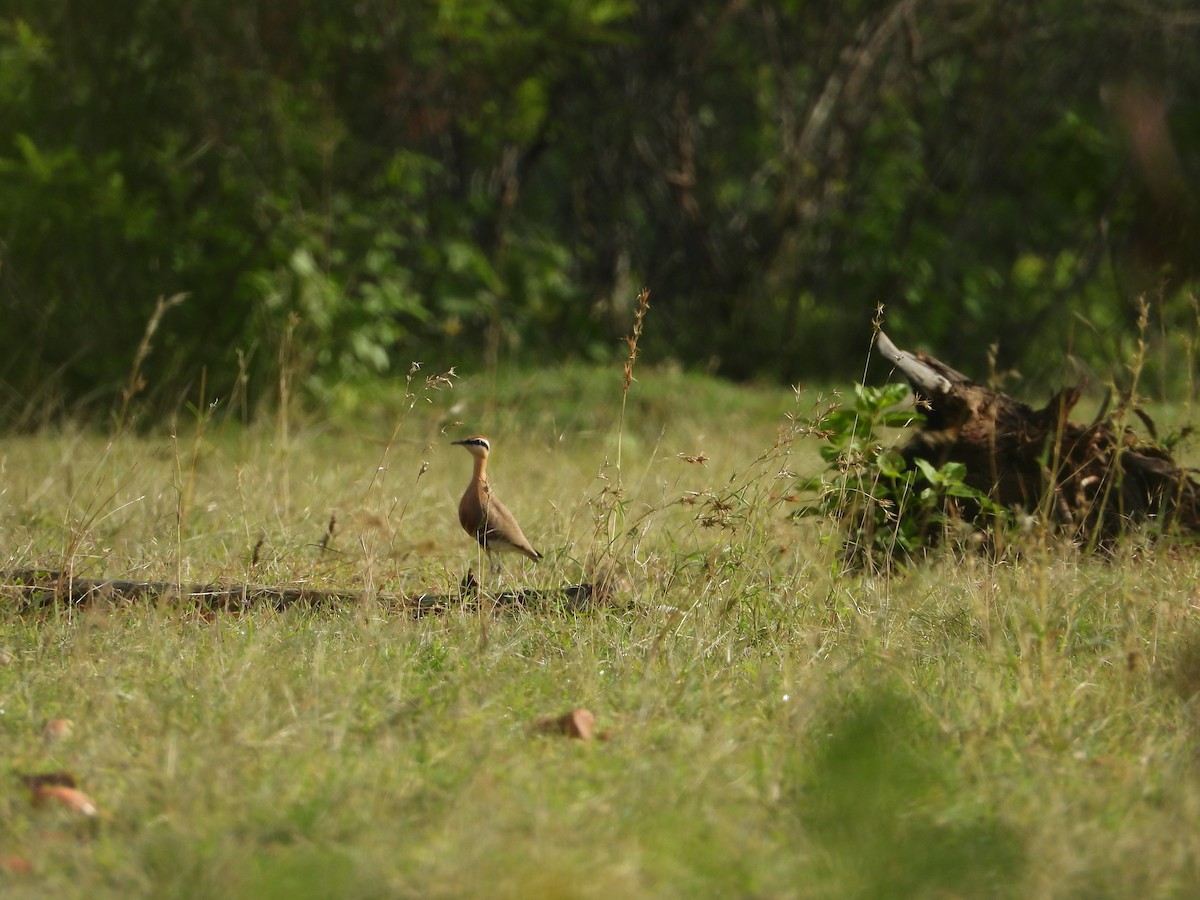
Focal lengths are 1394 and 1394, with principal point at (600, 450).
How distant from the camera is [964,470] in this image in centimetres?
440

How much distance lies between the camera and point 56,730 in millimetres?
2857

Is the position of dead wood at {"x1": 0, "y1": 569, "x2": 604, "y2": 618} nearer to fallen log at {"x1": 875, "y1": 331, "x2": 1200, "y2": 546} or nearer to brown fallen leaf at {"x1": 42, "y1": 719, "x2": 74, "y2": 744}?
brown fallen leaf at {"x1": 42, "y1": 719, "x2": 74, "y2": 744}

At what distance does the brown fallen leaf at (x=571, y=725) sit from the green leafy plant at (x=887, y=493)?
1.42 metres

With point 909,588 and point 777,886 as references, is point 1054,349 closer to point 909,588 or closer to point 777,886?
point 909,588

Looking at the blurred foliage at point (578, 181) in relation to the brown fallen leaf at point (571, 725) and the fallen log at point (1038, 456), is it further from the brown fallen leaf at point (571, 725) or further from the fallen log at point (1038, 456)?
the brown fallen leaf at point (571, 725)

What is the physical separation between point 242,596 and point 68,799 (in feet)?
4.08

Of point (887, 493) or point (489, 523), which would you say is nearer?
point (489, 523)

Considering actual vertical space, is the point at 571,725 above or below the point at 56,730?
above

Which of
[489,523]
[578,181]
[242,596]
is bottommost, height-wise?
[242,596]

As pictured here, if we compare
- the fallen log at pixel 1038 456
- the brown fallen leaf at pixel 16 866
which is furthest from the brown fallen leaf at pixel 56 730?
the fallen log at pixel 1038 456

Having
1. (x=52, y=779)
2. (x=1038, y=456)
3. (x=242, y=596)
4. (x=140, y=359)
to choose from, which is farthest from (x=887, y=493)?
(x=140, y=359)

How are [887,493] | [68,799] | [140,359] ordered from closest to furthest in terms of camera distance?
[68,799]
[887,493]
[140,359]

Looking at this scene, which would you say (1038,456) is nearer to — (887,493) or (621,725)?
(887,493)

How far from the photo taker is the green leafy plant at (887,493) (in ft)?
13.8
